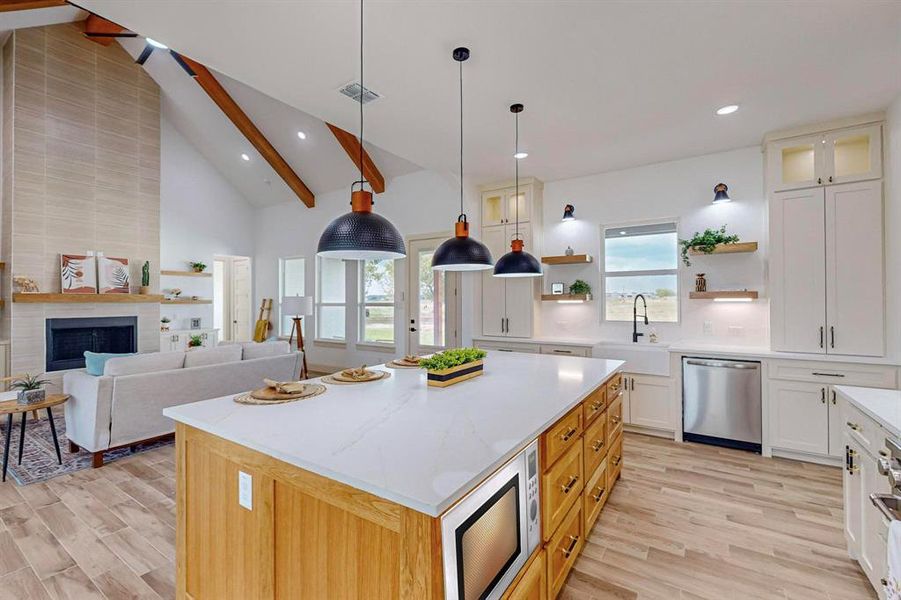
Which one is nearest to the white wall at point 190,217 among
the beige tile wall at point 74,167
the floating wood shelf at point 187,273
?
the floating wood shelf at point 187,273

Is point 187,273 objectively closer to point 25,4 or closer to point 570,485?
point 25,4

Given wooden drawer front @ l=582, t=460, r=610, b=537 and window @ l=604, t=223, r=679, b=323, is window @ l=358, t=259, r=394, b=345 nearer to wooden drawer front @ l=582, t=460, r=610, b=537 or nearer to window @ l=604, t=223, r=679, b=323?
window @ l=604, t=223, r=679, b=323

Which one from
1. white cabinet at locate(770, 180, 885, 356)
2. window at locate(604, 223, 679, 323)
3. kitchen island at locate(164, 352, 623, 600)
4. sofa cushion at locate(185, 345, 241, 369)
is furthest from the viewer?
window at locate(604, 223, 679, 323)

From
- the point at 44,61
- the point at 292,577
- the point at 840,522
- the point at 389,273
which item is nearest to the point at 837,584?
the point at 840,522

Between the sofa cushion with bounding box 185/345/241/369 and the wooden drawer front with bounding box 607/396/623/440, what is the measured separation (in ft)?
11.5

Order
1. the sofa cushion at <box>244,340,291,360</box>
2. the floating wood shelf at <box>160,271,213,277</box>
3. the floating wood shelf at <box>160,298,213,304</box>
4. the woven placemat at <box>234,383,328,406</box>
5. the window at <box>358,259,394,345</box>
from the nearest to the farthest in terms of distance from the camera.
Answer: the woven placemat at <box>234,383,328,406</box> < the sofa cushion at <box>244,340,291,360</box> < the window at <box>358,259,394,345</box> < the floating wood shelf at <box>160,298,213,304</box> < the floating wood shelf at <box>160,271,213,277</box>

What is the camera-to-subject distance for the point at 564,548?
1865mm

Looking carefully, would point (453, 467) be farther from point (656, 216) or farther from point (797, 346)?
point (656, 216)

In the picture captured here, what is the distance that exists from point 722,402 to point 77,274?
786 centimetres

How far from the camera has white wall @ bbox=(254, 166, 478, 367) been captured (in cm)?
590

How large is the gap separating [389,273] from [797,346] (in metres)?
5.14

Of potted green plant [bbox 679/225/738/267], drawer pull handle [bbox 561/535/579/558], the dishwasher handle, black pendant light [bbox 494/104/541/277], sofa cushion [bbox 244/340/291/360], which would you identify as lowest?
drawer pull handle [bbox 561/535/579/558]

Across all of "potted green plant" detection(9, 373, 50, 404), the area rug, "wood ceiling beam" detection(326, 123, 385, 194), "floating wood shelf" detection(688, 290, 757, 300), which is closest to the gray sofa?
the area rug

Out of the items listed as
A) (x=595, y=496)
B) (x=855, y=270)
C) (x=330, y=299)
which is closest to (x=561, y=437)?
(x=595, y=496)
